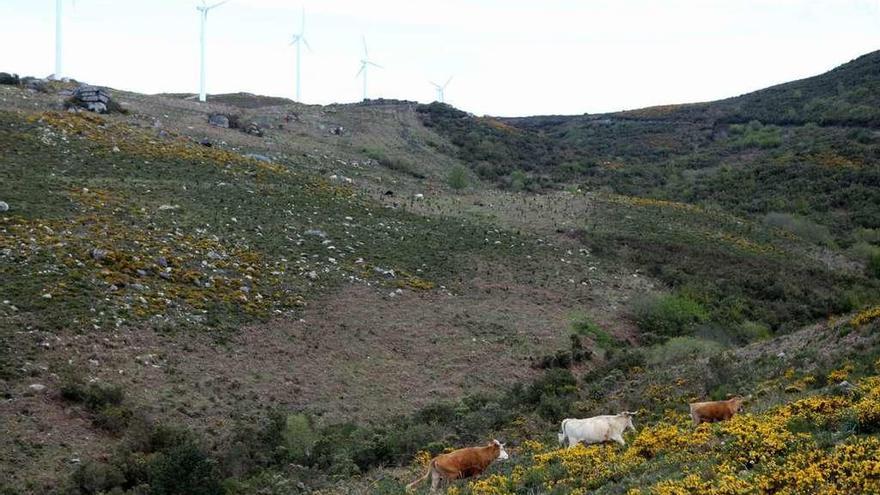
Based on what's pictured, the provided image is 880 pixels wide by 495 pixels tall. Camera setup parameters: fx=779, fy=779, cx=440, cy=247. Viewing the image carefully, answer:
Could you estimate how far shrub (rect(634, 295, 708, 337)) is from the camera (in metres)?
31.5

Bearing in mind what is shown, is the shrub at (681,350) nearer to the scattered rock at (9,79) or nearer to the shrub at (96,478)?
the shrub at (96,478)

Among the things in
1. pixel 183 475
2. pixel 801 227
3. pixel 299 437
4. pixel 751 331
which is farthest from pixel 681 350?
pixel 801 227

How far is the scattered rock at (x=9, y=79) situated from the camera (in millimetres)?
48906

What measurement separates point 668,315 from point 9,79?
4248 cm

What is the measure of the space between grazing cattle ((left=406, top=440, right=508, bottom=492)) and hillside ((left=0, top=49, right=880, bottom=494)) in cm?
76

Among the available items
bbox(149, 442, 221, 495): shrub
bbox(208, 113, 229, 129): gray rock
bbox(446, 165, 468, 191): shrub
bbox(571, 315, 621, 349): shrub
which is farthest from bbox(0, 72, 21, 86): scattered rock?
bbox(149, 442, 221, 495): shrub

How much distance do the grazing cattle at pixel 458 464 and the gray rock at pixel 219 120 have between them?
42912 millimetres

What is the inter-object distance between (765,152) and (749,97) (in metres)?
35.3

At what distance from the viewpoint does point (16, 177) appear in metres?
30.6

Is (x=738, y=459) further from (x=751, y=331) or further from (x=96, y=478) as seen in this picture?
(x=751, y=331)

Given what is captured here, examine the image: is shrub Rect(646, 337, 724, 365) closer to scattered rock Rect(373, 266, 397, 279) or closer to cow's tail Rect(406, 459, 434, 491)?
scattered rock Rect(373, 266, 397, 279)

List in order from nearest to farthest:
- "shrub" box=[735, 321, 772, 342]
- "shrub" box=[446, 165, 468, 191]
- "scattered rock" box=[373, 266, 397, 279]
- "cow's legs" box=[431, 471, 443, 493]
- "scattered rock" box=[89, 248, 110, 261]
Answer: "cow's legs" box=[431, 471, 443, 493] → "scattered rock" box=[89, 248, 110, 261] → "shrub" box=[735, 321, 772, 342] → "scattered rock" box=[373, 266, 397, 279] → "shrub" box=[446, 165, 468, 191]

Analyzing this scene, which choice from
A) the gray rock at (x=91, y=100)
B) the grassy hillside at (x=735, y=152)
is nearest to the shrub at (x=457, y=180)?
the grassy hillside at (x=735, y=152)

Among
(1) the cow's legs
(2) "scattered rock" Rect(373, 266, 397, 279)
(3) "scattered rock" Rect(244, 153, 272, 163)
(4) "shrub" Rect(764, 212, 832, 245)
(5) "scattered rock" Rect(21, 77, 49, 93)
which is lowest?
(1) the cow's legs
